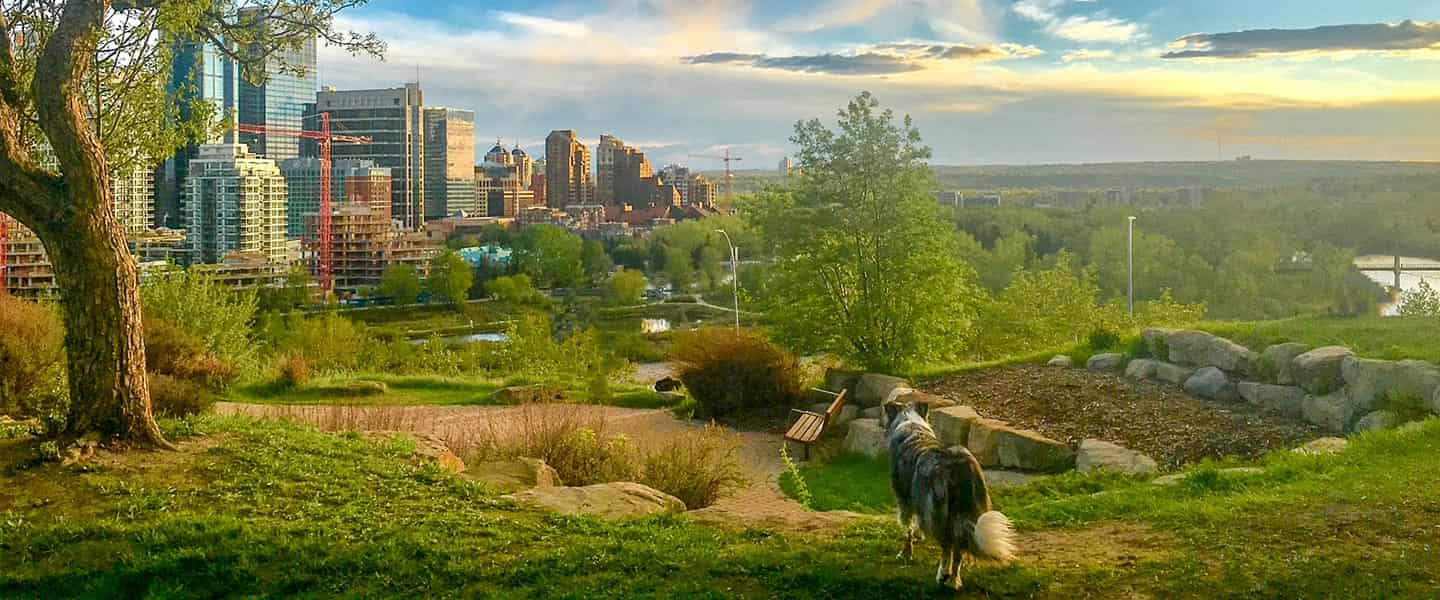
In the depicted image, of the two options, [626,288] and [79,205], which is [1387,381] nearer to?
[79,205]

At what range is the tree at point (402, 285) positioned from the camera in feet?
209

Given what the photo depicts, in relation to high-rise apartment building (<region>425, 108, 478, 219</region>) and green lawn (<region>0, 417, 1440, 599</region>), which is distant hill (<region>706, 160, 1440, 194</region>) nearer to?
green lawn (<region>0, 417, 1440, 599</region>)

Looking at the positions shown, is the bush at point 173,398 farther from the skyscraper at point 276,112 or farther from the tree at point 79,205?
the skyscraper at point 276,112

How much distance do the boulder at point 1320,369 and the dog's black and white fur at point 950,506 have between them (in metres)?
6.56

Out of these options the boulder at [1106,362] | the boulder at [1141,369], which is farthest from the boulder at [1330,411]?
the boulder at [1106,362]

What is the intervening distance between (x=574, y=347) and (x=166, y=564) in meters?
22.7

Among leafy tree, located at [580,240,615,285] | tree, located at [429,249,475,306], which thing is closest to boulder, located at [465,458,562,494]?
tree, located at [429,249,475,306]

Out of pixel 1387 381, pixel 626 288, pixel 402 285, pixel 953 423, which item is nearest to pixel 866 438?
pixel 953 423

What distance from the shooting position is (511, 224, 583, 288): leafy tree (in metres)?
69.9

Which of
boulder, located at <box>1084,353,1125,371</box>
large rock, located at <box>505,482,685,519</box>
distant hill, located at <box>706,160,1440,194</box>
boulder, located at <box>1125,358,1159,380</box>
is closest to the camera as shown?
large rock, located at <box>505,482,685,519</box>

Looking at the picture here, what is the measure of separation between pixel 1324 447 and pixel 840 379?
691 cm

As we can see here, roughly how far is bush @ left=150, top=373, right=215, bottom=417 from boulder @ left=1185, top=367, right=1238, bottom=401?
968 cm

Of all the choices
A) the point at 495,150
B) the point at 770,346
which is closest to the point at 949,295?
the point at 770,346

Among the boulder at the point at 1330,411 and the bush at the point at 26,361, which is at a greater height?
the bush at the point at 26,361
